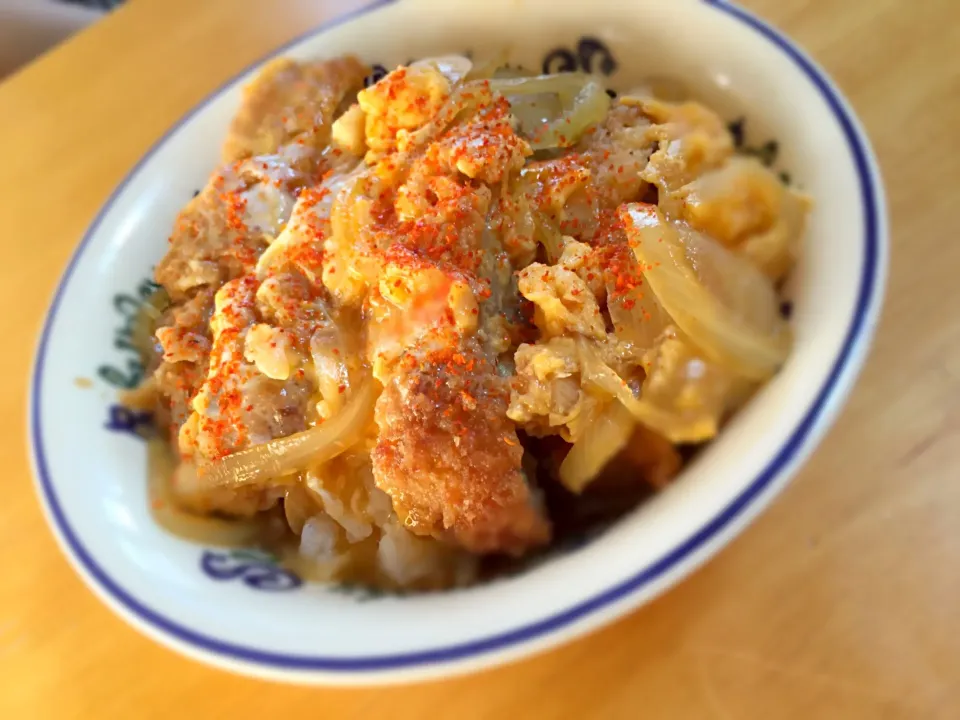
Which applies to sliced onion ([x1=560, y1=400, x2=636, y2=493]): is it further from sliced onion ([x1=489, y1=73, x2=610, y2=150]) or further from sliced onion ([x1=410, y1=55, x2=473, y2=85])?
sliced onion ([x1=410, y1=55, x2=473, y2=85])

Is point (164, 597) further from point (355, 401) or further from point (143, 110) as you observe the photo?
point (143, 110)

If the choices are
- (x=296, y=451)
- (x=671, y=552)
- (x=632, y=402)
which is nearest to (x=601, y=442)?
(x=632, y=402)

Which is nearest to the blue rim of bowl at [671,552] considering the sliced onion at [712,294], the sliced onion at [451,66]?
the sliced onion at [712,294]

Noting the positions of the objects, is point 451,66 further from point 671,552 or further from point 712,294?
point 671,552

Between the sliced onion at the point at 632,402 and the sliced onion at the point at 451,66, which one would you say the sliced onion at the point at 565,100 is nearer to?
the sliced onion at the point at 451,66

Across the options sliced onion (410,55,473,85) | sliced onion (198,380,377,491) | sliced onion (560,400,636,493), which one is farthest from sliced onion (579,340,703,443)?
sliced onion (410,55,473,85)
